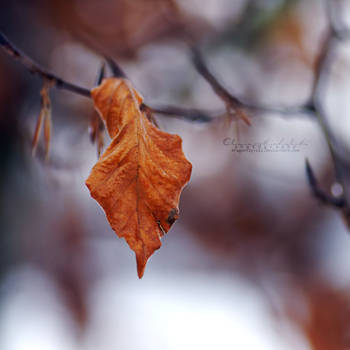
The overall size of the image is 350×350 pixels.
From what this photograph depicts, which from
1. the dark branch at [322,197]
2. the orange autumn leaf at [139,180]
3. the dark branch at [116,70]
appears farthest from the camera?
the dark branch at [322,197]

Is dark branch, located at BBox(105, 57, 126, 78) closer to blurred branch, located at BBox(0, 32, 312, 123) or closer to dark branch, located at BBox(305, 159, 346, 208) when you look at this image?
blurred branch, located at BBox(0, 32, 312, 123)

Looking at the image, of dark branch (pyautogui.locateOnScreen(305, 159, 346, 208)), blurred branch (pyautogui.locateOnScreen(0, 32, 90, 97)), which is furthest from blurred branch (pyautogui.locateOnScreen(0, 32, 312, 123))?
dark branch (pyautogui.locateOnScreen(305, 159, 346, 208))

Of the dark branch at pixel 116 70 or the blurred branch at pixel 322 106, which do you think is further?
the blurred branch at pixel 322 106

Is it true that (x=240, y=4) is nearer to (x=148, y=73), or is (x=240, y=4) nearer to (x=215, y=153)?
(x=148, y=73)

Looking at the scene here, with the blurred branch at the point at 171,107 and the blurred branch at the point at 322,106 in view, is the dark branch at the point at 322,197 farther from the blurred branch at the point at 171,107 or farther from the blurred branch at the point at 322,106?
the blurred branch at the point at 171,107

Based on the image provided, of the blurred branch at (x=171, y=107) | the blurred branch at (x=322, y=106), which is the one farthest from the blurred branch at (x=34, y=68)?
the blurred branch at (x=322, y=106)

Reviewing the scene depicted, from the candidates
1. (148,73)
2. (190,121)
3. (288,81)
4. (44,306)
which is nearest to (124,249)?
(44,306)

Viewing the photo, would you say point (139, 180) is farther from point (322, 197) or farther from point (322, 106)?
point (322, 106)

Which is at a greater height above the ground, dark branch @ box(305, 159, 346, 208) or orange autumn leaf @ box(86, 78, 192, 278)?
dark branch @ box(305, 159, 346, 208)
